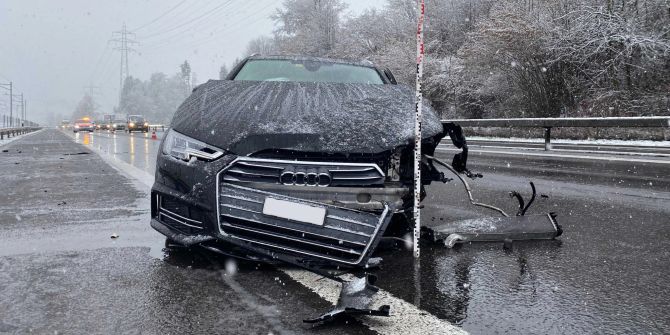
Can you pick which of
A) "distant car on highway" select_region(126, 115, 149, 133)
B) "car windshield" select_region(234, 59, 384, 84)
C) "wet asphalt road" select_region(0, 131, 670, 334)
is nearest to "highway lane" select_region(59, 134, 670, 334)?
"wet asphalt road" select_region(0, 131, 670, 334)

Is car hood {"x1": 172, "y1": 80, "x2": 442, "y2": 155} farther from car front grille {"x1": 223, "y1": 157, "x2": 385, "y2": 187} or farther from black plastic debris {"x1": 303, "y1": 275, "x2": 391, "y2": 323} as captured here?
black plastic debris {"x1": 303, "y1": 275, "x2": 391, "y2": 323}

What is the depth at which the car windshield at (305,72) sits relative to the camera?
17.0ft

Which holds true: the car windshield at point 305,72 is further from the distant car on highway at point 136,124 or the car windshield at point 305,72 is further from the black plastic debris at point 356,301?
the distant car on highway at point 136,124

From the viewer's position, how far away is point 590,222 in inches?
186

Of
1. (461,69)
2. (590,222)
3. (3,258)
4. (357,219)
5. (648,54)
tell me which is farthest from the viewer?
(461,69)

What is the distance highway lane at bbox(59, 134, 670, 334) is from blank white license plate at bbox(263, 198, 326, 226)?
0.53 m

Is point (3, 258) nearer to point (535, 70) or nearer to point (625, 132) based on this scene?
point (625, 132)

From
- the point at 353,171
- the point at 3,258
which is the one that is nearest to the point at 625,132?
the point at 353,171

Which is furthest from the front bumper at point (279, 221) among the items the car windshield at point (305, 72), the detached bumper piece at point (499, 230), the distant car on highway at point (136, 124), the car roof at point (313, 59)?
the distant car on highway at point (136, 124)

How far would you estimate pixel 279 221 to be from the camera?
2859 millimetres

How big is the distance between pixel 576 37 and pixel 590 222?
1945 cm

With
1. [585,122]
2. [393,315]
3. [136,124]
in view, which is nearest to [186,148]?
[393,315]

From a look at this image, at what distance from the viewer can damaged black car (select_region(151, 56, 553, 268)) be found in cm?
284

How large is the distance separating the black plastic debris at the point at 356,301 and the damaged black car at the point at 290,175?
0.83ft
